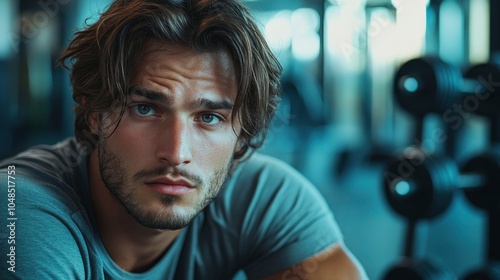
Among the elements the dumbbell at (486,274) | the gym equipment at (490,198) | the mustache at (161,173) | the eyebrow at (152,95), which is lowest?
the dumbbell at (486,274)

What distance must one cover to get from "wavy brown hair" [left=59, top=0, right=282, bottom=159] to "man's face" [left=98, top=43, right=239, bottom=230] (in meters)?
0.02

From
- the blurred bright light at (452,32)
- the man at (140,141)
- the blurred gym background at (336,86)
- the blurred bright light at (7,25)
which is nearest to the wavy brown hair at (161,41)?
the man at (140,141)

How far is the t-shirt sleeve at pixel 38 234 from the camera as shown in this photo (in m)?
0.86

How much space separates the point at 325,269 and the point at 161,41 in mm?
559

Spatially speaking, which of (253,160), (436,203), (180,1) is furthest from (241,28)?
(436,203)

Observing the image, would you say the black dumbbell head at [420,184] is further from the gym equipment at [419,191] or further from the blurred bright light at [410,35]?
the blurred bright light at [410,35]

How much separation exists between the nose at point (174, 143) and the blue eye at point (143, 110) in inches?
1.3

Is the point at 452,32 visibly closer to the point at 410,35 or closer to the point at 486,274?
the point at 410,35

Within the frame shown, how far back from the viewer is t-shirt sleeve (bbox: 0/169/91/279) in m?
0.86

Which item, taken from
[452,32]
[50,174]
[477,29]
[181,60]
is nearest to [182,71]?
[181,60]

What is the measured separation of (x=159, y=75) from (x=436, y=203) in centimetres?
108

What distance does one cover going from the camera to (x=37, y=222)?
90cm

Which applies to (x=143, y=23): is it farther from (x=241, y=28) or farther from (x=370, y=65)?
(x=370, y=65)

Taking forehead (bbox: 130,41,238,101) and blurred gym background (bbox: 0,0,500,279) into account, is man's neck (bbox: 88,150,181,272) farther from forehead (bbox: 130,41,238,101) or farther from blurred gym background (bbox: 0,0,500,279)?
blurred gym background (bbox: 0,0,500,279)
